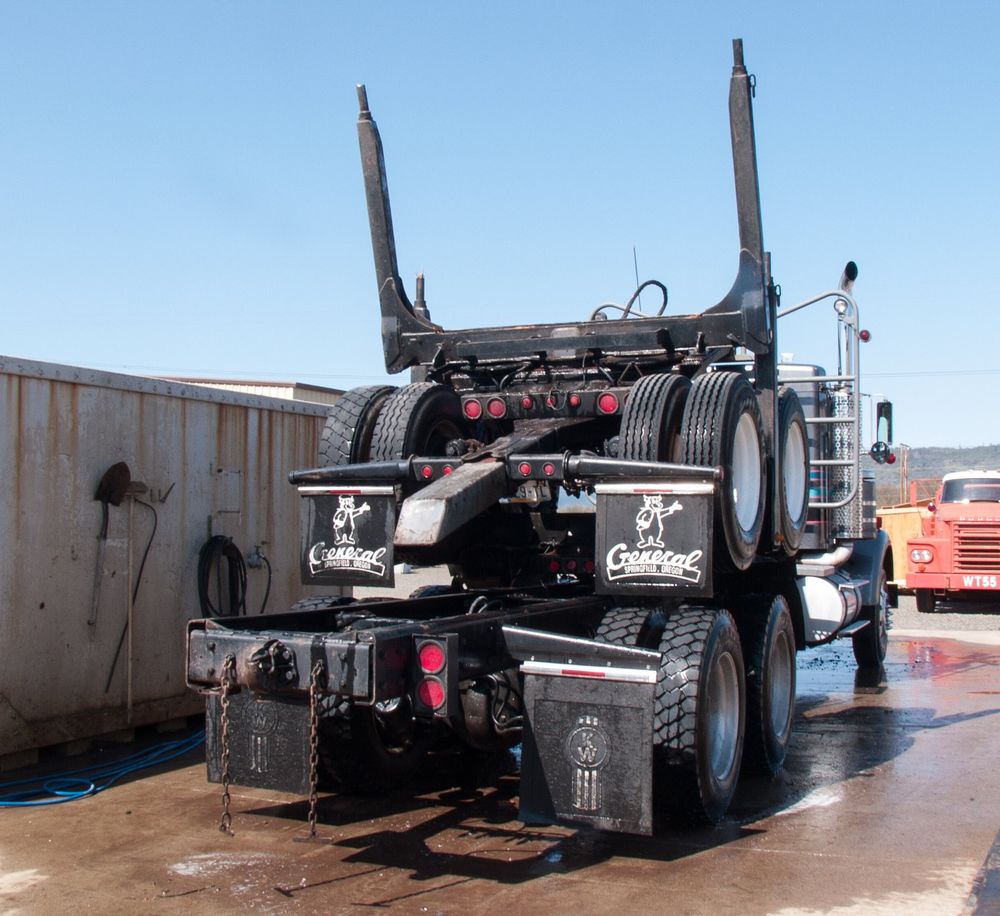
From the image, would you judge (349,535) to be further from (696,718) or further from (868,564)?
(868,564)

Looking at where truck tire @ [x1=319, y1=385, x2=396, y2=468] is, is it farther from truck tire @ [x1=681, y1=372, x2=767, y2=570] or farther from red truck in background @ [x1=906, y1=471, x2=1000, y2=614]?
red truck in background @ [x1=906, y1=471, x2=1000, y2=614]

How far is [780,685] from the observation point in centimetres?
773

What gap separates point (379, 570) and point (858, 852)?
2.82m

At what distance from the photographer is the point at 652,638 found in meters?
6.35

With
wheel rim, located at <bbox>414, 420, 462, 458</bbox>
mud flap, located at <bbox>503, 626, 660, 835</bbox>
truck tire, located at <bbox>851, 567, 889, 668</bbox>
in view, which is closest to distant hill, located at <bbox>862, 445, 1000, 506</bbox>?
truck tire, located at <bbox>851, 567, 889, 668</bbox>

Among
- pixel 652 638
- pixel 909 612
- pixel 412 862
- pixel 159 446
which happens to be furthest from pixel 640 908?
pixel 909 612

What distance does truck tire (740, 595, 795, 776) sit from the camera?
720 centimetres

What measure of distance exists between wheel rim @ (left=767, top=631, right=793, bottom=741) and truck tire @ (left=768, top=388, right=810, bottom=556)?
0.62 m

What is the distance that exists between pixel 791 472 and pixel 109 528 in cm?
463

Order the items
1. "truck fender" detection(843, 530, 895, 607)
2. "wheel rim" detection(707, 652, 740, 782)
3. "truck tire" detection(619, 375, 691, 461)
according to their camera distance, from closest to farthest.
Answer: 1. "wheel rim" detection(707, 652, 740, 782)
2. "truck tire" detection(619, 375, 691, 461)
3. "truck fender" detection(843, 530, 895, 607)

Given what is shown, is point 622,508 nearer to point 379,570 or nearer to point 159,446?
point 379,570

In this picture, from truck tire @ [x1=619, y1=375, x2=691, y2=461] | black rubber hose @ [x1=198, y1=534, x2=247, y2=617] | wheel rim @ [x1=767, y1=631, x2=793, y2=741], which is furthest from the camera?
black rubber hose @ [x1=198, y1=534, x2=247, y2=617]

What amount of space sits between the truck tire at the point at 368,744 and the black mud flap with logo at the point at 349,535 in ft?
2.42

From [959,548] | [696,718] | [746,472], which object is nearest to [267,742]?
[696,718]
